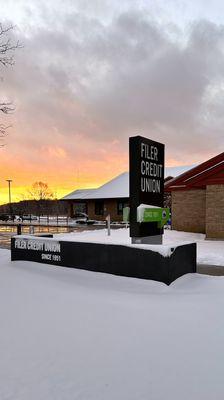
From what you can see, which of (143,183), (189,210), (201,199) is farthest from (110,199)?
(143,183)

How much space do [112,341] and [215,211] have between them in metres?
13.3

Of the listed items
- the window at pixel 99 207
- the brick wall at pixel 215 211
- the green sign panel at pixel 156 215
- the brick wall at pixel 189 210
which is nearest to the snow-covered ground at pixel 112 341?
the green sign panel at pixel 156 215

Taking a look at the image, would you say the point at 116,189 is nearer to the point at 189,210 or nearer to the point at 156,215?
the point at 189,210

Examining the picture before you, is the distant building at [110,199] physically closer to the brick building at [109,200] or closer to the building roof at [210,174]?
the brick building at [109,200]

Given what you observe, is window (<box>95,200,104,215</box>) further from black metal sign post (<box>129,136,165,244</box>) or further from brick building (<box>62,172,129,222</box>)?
black metal sign post (<box>129,136,165,244</box>)

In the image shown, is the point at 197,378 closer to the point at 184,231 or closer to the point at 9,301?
the point at 9,301

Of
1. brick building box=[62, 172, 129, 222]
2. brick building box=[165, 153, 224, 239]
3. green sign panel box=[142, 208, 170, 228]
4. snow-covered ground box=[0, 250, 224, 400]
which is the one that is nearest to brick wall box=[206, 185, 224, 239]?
brick building box=[165, 153, 224, 239]

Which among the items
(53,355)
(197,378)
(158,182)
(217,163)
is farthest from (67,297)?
(217,163)

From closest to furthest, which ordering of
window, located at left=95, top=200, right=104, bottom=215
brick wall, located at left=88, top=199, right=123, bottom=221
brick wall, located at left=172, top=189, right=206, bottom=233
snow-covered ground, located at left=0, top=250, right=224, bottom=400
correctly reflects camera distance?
snow-covered ground, located at left=0, top=250, right=224, bottom=400, brick wall, located at left=172, top=189, right=206, bottom=233, brick wall, located at left=88, top=199, right=123, bottom=221, window, located at left=95, top=200, right=104, bottom=215

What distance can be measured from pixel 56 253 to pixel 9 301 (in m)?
2.90

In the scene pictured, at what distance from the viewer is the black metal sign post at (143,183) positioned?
865 centimetres

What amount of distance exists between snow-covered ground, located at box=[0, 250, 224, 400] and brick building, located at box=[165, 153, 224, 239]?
9.89 meters

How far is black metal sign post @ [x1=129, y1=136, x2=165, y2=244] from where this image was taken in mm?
8648

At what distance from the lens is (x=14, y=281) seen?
7.58m
